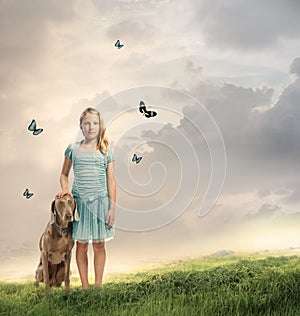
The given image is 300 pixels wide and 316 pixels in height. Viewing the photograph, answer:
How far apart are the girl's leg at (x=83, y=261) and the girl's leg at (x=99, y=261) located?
4cm

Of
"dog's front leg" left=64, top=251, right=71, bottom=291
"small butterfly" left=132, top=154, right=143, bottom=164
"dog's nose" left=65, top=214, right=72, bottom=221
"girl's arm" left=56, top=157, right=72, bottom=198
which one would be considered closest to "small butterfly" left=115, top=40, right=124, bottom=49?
"small butterfly" left=132, top=154, right=143, bottom=164

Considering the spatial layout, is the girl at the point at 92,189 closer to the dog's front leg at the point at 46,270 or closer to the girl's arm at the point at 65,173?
the girl's arm at the point at 65,173

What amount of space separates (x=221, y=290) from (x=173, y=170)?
1.95 feet

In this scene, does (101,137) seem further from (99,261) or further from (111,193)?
(99,261)

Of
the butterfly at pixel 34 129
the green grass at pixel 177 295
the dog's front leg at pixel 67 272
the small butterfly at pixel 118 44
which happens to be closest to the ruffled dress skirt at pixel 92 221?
the dog's front leg at pixel 67 272

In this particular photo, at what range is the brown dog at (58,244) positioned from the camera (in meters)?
2.89

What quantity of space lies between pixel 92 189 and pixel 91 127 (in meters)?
0.26

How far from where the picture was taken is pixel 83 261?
3.03 metres

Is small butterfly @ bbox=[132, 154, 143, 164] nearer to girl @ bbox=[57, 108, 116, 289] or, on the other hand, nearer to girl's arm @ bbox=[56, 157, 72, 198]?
girl @ bbox=[57, 108, 116, 289]

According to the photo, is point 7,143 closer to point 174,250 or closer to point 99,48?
point 99,48

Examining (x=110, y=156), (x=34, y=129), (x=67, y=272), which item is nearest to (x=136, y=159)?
(x=110, y=156)

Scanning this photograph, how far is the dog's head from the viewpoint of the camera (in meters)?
2.88

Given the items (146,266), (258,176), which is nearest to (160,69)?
(258,176)

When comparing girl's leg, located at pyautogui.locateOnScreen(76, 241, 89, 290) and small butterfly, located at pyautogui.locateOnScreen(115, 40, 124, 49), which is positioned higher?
small butterfly, located at pyautogui.locateOnScreen(115, 40, 124, 49)
